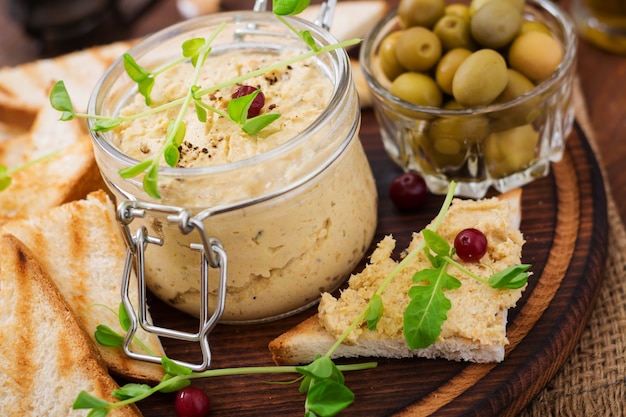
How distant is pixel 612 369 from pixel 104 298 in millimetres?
1523

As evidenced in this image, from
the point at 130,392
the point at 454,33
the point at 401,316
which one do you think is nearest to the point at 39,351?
the point at 130,392

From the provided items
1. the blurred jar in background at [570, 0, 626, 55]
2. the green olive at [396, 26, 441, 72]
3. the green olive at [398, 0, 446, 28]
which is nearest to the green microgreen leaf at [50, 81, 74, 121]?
the green olive at [396, 26, 441, 72]

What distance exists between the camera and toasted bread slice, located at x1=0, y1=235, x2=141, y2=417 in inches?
81.5

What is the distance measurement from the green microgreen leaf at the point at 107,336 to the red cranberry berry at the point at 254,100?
2.37 ft

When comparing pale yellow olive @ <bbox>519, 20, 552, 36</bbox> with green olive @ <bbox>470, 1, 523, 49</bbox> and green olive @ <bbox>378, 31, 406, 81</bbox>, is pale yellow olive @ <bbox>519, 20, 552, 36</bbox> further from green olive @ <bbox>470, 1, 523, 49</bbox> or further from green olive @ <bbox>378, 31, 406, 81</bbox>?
green olive @ <bbox>378, 31, 406, 81</bbox>

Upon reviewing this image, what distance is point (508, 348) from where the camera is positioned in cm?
211

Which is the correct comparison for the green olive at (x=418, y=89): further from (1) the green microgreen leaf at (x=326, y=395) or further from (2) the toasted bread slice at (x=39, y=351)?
(2) the toasted bread slice at (x=39, y=351)

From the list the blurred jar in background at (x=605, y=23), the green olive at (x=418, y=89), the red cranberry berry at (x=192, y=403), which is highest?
the green olive at (x=418, y=89)

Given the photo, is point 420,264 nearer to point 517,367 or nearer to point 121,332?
point 517,367

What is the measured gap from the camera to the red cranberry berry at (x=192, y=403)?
204 cm

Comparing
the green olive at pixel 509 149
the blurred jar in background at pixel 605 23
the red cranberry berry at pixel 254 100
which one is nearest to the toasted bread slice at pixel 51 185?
the red cranberry berry at pixel 254 100

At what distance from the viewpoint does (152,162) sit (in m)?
1.93

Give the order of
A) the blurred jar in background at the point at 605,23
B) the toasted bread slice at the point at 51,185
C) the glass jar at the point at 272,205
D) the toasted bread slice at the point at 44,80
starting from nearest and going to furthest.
→ the glass jar at the point at 272,205 < the toasted bread slice at the point at 51,185 < the toasted bread slice at the point at 44,80 < the blurred jar in background at the point at 605,23

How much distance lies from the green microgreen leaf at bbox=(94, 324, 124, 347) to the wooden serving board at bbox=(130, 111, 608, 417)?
165mm
